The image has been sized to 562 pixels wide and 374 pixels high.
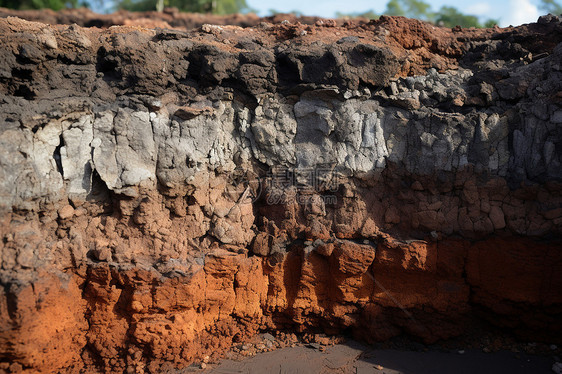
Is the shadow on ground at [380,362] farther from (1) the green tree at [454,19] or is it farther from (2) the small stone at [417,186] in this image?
(1) the green tree at [454,19]

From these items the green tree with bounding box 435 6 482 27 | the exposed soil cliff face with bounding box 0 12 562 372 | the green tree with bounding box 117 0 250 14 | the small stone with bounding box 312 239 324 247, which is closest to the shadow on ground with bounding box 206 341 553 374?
the exposed soil cliff face with bounding box 0 12 562 372

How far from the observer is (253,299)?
5199mm

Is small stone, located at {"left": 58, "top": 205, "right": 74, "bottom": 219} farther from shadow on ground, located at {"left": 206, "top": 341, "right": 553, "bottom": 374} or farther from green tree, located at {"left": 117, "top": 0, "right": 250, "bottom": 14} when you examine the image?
green tree, located at {"left": 117, "top": 0, "right": 250, "bottom": 14}

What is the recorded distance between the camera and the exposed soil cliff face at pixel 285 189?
181 inches

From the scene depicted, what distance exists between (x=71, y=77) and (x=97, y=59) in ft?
1.21

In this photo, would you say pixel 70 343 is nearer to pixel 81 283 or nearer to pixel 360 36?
pixel 81 283

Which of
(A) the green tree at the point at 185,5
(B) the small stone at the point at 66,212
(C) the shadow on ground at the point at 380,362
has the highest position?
(A) the green tree at the point at 185,5

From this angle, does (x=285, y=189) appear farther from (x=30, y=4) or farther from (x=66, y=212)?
(x=30, y=4)

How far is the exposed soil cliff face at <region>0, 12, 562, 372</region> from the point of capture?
4594 millimetres

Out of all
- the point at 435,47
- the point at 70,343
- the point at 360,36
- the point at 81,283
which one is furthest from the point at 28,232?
the point at 435,47

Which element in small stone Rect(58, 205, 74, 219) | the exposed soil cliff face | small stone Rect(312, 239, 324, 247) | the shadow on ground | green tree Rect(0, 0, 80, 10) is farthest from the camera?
green tree Rect(0, 0, 80, 10)

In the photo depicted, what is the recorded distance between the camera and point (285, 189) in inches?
209

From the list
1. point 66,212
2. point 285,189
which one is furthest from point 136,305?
point 285,189

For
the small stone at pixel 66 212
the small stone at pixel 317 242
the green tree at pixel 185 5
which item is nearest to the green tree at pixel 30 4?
the green tree at pixel 185 5
